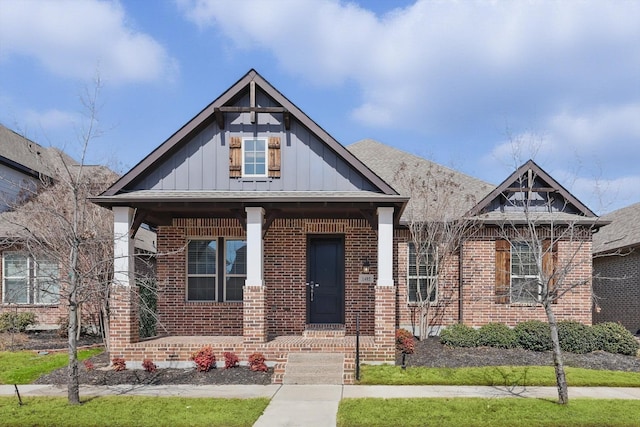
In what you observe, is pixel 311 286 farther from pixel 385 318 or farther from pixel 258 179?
pixel 258 179

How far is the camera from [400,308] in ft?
46.9

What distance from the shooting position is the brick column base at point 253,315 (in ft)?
36.5

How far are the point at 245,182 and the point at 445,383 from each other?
6.08 meters

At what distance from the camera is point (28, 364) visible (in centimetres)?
1133

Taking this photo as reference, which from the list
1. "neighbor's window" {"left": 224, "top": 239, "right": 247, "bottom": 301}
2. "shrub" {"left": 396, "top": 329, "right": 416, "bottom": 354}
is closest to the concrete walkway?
"shrub" {"left": 396, "top": 329, "right": 416, "bottom": 354}

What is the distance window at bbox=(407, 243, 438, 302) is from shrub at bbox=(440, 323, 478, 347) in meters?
1.29

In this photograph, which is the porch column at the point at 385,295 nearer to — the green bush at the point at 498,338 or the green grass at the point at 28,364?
the green bush at the point at 498,338

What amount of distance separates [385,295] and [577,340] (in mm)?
5048

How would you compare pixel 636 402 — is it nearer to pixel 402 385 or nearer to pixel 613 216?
pixel 402 385

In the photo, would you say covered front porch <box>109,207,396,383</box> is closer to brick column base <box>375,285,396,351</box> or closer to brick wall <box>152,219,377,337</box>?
brick wall <box>152,219,377,337</box>

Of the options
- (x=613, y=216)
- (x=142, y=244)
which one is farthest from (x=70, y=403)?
(x=613, y=216)

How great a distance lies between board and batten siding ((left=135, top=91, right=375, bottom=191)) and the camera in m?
12.0

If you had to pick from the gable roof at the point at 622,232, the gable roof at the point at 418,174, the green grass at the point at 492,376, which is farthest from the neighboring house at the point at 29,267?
the gable roof at the point at 622,232

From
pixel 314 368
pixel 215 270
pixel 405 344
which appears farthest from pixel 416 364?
pixel 215 270
